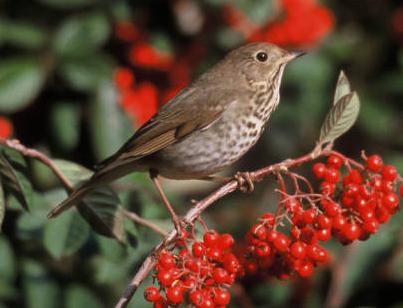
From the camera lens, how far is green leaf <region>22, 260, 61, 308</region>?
12.2 ft

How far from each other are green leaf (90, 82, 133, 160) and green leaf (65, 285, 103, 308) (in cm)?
71

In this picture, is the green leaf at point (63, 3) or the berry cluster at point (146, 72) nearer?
the green leaf at point (63, 3)

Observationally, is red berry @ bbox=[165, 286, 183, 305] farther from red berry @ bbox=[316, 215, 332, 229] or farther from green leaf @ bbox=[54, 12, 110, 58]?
green leaf @ bbox=[54, 12, 110, 58]

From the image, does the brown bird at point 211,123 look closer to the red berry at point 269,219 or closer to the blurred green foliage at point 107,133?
the blurred green foliage at point 107,133

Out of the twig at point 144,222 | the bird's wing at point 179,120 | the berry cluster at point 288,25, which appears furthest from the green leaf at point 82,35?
the twig at point 144,222

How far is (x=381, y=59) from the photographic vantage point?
493cm

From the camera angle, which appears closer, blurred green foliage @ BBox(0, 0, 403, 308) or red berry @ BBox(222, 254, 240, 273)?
red berry @ BBox(222, 254, 240, 273)

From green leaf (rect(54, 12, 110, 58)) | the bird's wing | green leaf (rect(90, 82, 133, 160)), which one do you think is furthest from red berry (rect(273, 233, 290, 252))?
green leaf (rect(54, 12, 110, 58))

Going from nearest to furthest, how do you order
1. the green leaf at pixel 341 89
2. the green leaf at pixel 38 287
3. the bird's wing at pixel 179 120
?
the green leaf at pixel 341 89
the bird's wing at pixel 179 120
the green leaf at pixel 38 287

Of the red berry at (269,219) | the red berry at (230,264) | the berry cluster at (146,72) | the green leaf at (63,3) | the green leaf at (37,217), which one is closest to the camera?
the red berry at (230,264)

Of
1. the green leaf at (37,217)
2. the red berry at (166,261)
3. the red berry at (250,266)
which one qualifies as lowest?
the red berry at (250,266)

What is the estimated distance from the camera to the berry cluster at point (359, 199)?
2576 millimetres

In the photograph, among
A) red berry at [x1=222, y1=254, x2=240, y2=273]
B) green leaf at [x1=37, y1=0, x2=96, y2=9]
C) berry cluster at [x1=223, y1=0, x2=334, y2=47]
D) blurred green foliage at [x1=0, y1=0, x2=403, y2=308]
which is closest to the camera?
red berry at [x1=222, y1=254, x2=240, y2=273]

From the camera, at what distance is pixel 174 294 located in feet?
7.81
